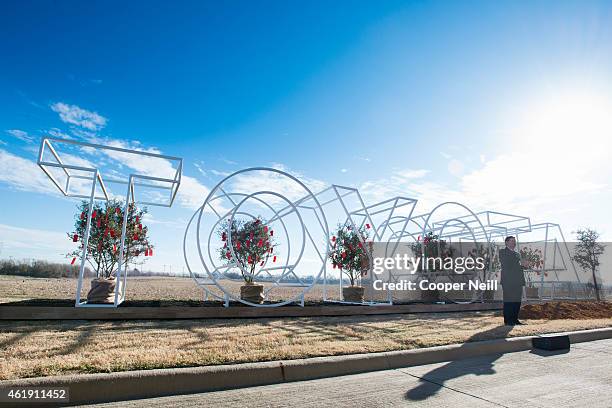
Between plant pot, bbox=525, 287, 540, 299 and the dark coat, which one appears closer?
the dark coat

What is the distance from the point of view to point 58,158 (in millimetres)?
6840

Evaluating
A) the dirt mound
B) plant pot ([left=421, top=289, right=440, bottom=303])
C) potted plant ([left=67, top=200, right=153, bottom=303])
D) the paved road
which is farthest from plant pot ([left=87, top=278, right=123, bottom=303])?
plant pot ([left=421, top=289, right=440, bottom=303])

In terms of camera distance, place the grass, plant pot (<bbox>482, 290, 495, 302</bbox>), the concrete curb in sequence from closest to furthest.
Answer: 1. the concrete curb
2. the grass
3. plant pot (<bbox>482, 290, 495, 302</bbox>)

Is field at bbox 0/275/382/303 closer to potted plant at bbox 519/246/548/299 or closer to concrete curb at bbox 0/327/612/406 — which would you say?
concrete curb at bbox 0/327/612/406

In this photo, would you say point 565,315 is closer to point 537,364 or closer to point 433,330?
point 433,330

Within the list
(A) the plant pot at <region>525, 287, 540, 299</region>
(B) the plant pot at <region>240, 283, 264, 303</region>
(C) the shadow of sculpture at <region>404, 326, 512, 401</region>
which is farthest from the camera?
(A) the plant pot at <region>525, 287, 540, 299</region>

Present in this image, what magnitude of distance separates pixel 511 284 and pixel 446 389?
203 inches

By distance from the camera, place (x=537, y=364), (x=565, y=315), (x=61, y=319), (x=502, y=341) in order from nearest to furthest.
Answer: (x=537, y=364)
(x=502, y=341)
(x=61, y=319)
(x=565, y=315)

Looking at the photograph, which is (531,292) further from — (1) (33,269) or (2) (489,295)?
(1) (33,269)

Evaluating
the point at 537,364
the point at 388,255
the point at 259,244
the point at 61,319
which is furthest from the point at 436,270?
the point at 61,319

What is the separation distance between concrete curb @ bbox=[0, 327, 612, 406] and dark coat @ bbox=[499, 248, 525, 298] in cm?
371

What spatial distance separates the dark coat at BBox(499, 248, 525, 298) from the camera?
7.27 m

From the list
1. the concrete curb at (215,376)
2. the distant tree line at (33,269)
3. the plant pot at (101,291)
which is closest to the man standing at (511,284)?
the concrete curb at (215,376)

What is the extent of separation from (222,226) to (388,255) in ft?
20.4
